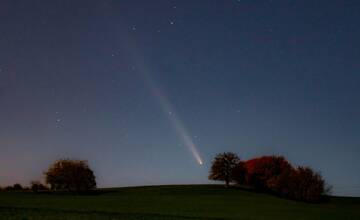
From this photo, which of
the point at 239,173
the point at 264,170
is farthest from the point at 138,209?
the point at 264,170

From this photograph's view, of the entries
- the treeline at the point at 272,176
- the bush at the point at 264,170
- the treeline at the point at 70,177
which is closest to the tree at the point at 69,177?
the treeline at the point at 70,177

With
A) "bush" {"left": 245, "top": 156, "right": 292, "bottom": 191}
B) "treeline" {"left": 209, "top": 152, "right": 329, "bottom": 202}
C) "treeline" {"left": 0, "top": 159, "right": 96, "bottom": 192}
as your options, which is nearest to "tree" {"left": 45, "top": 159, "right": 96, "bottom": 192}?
"treeline" {"left": 0, "top": 159, "right": 96, "bottom": 192}

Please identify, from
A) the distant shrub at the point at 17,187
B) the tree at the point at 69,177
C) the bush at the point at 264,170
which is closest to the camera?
the tree at the point at 69,177

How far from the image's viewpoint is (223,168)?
119 meters

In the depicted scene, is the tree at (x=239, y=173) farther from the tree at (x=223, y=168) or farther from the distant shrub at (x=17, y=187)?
the distant shrub at (x=17, y=187)

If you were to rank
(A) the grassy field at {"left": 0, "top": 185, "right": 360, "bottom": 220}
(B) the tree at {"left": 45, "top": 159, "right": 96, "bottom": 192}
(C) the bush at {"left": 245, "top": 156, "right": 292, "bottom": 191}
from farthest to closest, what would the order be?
(C) the bush at {"left": 245, "top": 156, "right": 292, "bottom": 191} → (B) the tree at {"left": 45, "top": 159, "right": 96, "bottom": 192} → (A) the grassy field at {"left": 0, "top": 185, "right": 360, "bottom": 220}

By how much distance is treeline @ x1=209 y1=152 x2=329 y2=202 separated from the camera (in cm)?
11119

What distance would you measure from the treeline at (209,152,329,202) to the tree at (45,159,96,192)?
33712 millimetres

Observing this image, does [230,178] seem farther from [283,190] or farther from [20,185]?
[20,185]

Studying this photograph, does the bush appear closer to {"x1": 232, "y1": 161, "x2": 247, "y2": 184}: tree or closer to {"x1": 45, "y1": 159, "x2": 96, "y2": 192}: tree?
{"x1": 232, "y1": 161, "x2": 247, "y2": 184}: tree

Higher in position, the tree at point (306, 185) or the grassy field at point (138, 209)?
the tree at point (306, 185)

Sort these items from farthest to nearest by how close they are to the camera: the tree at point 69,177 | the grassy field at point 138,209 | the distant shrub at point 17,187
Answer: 1. the distant shrub at point 17,187
2. the tree at point 69,177
3. the grassy field at point 138,209

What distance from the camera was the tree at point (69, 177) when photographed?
10144cm

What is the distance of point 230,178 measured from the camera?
11975cm
